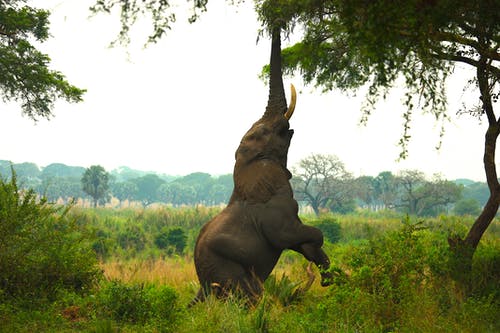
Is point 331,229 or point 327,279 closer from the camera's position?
point 327,279

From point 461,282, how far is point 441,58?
322cm

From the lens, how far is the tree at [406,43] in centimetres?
489

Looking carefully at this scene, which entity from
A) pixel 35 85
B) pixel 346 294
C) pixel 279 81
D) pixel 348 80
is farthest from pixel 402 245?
pixel 35 85

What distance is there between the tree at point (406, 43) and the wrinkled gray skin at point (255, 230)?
4.95 feet

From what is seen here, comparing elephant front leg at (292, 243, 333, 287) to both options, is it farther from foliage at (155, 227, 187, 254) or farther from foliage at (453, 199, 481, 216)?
foliage at (453, 199, 481, 216)

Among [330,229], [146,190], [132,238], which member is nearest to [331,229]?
[330,229]

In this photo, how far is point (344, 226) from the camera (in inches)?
1160

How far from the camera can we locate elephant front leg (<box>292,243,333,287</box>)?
646 cm

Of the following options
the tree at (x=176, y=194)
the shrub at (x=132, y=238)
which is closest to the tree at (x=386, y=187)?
the tree at (x=176, y=194)

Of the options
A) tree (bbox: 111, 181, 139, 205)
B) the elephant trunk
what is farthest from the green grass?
tree (bbox: 111, 181, 139, 205)

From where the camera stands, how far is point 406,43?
607 cm

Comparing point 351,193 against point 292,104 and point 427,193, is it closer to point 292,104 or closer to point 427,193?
point 427,193

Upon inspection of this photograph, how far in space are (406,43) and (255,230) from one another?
2.73 meters

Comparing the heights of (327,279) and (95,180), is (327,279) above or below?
below
